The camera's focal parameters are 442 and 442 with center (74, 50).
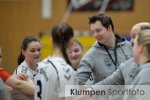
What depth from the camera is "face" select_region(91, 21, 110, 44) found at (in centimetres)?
396

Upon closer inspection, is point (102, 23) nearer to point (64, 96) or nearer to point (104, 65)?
point (104, 65)

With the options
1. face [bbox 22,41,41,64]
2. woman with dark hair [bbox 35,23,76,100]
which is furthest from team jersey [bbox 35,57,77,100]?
face [bbox 22,41,41,64]

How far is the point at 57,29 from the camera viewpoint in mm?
3090

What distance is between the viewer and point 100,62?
3904mm

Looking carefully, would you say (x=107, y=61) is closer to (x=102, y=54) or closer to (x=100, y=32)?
(x=102, y=54)

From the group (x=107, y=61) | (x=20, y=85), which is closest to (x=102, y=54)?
(x=107, y=61)

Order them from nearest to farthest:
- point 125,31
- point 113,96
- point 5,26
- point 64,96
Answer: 1. point 64,96
2. point 113,96
3. point 125,31
4. point 5,26

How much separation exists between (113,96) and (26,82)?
2.53ft

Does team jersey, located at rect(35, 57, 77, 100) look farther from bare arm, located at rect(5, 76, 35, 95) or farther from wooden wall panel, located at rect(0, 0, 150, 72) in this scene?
wooden wall panel, located at rect(0, 0, 150, 72)

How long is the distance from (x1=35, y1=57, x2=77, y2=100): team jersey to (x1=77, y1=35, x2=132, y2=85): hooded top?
0.77 metres

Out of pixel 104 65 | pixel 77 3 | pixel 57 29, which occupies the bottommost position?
pixel 104 65

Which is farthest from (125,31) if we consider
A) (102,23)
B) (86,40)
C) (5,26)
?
(102,23)

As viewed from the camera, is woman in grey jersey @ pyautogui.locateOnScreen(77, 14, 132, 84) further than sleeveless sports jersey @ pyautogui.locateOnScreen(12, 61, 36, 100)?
No

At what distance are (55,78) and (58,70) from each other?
59 millimetres
